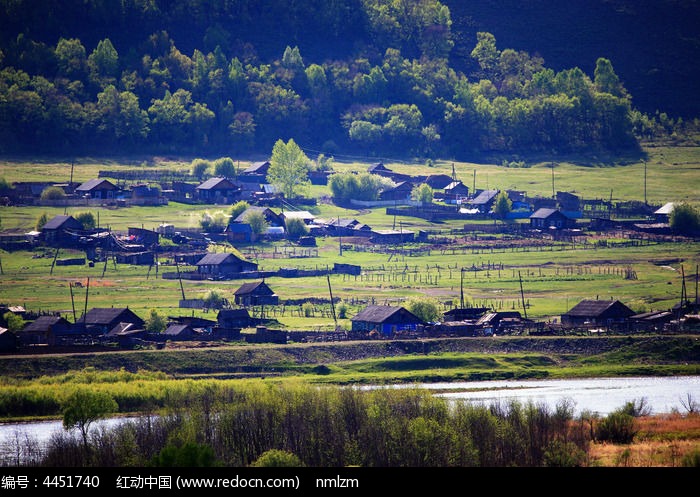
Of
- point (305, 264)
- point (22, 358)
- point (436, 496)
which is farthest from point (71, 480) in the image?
point (305, 264)

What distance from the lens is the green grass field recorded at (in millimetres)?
92125

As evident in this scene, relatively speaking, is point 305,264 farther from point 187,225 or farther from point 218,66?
point 218,66

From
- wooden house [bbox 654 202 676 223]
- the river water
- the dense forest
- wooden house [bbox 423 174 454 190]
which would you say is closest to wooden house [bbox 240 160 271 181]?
wooden house [bbox 423 174 454 190]

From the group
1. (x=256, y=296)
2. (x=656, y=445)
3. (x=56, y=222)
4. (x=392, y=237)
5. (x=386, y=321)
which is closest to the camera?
(x=656, y=445)

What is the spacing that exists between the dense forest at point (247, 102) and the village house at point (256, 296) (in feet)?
223

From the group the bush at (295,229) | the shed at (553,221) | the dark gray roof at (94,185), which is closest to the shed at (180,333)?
the bush at (295,229)

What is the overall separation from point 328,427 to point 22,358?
25727 mm

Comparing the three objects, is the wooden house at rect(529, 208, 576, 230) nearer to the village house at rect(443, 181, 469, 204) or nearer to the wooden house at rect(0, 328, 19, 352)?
the village house at rect(443, 181, 469, 204)

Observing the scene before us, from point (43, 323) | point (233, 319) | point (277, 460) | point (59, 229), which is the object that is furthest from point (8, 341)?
point (59, 229)

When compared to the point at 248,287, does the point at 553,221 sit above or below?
above

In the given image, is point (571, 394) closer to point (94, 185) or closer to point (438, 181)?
point (94, 185)

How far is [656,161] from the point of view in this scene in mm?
168250

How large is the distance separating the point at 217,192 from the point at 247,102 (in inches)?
1907

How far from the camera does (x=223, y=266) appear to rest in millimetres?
102875
